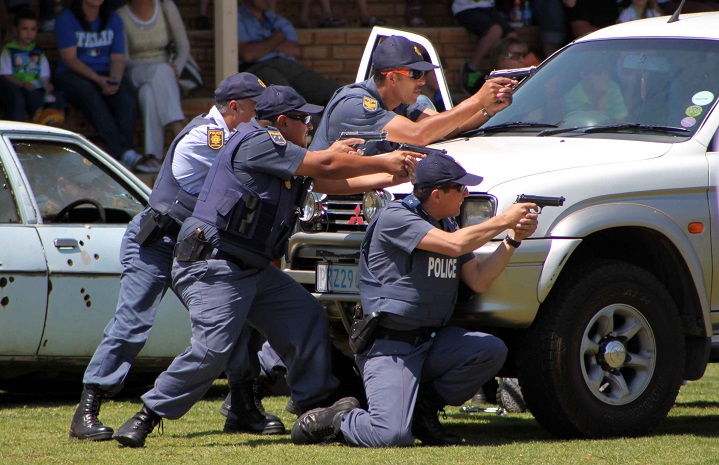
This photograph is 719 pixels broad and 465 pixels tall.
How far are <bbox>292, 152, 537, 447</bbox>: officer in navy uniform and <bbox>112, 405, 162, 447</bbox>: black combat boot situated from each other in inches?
27.9

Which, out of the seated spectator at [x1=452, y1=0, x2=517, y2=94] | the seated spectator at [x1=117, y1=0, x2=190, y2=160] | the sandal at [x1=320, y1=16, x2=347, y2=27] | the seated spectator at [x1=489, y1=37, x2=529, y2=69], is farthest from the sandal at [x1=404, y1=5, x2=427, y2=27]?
the seated spectator at [x1=489, y1=37, x2=529, y2=69]

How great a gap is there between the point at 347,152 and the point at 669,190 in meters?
1.54

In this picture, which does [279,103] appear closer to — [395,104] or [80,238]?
[395,104]

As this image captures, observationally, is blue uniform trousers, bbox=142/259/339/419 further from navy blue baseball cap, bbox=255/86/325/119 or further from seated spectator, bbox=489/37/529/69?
seated spectator, bbox=489/37/529/69

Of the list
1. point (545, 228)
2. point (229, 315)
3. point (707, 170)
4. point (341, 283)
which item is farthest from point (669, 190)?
point (229, 315)

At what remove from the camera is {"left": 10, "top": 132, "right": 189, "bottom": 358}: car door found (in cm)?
706

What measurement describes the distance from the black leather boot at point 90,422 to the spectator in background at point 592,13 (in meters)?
8.96

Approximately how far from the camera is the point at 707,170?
600cm

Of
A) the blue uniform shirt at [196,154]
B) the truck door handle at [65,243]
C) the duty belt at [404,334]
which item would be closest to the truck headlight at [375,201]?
the duty belt at [404,334]

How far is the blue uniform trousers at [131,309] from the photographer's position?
6141mm

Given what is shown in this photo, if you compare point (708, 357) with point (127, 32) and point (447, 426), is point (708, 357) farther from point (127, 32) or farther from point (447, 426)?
point (127, 32)

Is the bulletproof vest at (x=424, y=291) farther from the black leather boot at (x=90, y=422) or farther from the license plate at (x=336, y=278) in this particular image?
A: the black leather boot at (x=90, y=422)

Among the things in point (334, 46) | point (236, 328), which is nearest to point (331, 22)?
point (334, 46)

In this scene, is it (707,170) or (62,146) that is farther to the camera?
(62,146)
